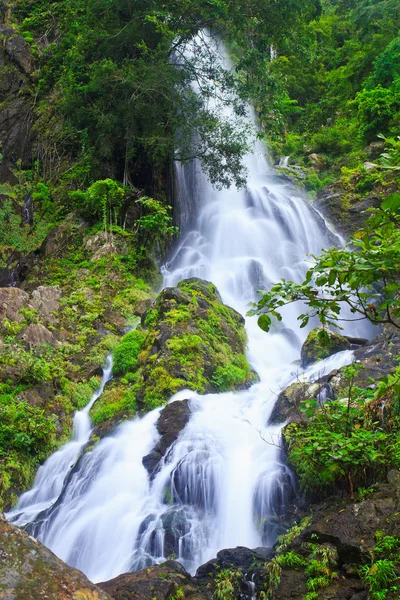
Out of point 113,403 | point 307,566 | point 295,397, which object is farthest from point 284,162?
point 307,566

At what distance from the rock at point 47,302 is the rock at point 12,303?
261 mm

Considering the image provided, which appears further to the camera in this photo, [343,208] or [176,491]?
[343,208]

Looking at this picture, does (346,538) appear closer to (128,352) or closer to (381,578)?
(381,578)

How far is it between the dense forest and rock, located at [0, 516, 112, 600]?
16 millimetres

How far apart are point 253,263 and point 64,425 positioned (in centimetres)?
828

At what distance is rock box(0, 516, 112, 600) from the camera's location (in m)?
2.82

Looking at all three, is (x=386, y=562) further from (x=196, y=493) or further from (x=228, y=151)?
(x=228, y=151)

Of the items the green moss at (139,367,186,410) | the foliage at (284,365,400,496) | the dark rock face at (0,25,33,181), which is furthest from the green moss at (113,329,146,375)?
the dark rock face at (0,25,33,181)

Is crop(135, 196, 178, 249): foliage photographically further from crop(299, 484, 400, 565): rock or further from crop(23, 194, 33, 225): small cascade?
crop(299, 484, 400, 565): rock

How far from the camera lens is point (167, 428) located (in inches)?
288

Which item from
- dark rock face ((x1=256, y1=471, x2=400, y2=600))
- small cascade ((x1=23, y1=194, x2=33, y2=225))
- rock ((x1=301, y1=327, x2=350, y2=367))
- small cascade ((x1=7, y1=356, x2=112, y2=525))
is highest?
small cascade ((x1=23, y1=194, x2=33, y2=225))

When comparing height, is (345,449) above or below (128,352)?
above

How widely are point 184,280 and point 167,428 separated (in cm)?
517

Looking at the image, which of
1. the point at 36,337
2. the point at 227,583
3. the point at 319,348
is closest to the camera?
the point at 227,583
